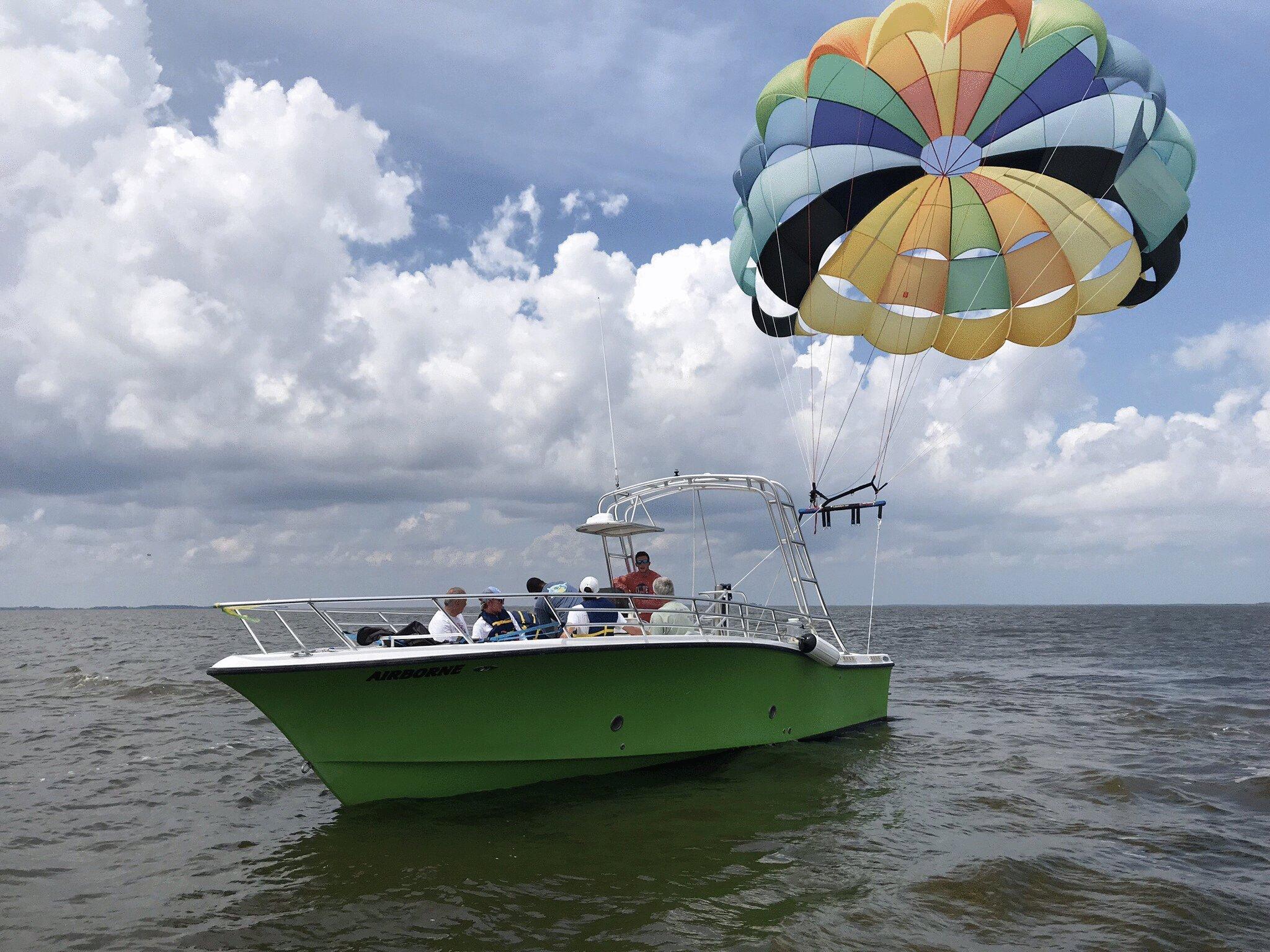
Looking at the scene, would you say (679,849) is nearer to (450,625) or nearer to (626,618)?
(450,625)

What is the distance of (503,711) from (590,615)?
2.03 m

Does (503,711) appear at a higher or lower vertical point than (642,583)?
lower

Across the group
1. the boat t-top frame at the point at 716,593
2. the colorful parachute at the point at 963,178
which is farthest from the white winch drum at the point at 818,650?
the colorful parachute at the point at 963,178

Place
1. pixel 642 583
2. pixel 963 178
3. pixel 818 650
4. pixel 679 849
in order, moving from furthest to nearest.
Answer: pixel 963 178, pixel 642 583, pixel 818 650, pixel 679 849

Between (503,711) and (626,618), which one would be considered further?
(626,618)

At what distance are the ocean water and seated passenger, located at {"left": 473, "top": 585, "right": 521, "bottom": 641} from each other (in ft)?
5.07

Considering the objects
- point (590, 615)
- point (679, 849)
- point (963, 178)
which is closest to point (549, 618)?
point (590, 615)

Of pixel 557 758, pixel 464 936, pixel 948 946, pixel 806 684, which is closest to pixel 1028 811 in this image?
pixel 806 684

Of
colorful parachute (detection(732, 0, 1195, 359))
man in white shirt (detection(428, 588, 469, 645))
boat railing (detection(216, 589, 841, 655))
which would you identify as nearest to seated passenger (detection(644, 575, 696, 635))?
boat railing (detection(216, 589, 841, 655))

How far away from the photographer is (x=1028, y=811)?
7.99 meters

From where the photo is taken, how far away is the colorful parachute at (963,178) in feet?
35.3

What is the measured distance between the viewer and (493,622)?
27.4ft

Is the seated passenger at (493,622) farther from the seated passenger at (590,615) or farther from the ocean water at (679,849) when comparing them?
the ocean water at (679,849)

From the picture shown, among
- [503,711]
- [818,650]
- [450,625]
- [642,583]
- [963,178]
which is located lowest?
[503,711]
